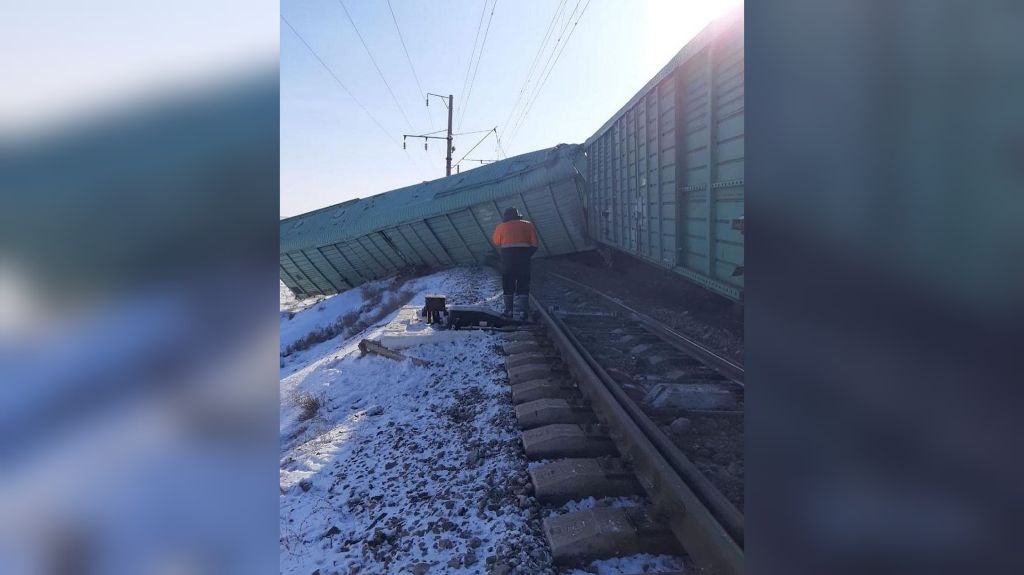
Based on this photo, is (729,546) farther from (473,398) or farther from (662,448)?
(473,398)

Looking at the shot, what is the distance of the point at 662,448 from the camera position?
134 inches

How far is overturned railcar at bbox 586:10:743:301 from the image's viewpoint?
16.9ft

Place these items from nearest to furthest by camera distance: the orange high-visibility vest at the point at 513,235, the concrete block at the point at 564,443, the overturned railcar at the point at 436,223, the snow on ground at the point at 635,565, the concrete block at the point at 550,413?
1. the snow on ground at the point at 635,565
2. the concrete block at the point at 564,443
3. the concrete block at the point at 550,413
4. the orange high-visibility vest at the point at 513,235
5. the overturned railcar at the point at 436,223

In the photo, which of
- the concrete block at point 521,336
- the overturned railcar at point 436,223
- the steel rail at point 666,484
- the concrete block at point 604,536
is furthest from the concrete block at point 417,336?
the overturned railcar at point 436,223

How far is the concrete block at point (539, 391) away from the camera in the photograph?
15.7 feet

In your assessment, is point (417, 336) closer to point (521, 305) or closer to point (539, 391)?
point (521, 305)

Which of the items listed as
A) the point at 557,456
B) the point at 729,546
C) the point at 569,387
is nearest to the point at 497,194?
the point at 569,387

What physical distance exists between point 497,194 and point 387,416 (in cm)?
1165

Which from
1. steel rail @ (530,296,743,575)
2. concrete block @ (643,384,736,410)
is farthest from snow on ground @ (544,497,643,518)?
concrete block @ (643,384,736,410)

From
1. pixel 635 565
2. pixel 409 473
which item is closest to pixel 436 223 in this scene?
pixel 409 473

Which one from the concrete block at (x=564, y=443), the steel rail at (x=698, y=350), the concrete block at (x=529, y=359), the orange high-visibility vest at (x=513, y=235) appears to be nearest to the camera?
the concrete block at (x=564, y=443)

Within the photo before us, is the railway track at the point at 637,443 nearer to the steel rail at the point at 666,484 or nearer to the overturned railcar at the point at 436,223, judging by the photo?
the steel rail at the point at 666,484

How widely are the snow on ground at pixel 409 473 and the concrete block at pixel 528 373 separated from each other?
20cm

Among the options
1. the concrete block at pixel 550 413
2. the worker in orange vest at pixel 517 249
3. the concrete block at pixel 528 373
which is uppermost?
the worker in orange vest at pixel 517 249
